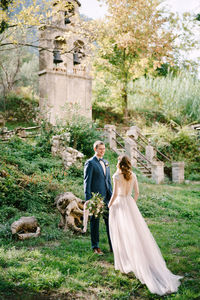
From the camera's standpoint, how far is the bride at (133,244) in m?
3.91

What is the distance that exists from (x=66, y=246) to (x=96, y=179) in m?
1.50

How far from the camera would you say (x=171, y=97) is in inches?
910

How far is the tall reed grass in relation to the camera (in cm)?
2131

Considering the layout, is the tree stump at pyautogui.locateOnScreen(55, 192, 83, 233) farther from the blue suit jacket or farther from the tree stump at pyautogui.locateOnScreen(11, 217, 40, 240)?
the blue suit jacket

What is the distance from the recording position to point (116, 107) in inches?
1030

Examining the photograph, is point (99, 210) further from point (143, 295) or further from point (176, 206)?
point (176, 206)

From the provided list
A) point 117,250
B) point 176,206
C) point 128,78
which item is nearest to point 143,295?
point 117,250

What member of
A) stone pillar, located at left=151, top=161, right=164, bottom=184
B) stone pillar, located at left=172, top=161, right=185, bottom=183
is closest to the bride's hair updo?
stone pillar, located at left=151, top=161, right=164, bottom=184

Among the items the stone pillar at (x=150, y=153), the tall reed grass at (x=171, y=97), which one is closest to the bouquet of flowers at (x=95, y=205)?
the stone pillar at (x=150, y=153)

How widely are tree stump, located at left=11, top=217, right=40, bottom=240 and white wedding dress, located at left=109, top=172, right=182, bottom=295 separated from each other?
220 cm

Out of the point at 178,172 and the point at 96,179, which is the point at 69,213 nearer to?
the point at 96,179

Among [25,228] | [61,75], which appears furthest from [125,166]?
[61,75]

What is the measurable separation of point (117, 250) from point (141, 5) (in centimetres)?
1315

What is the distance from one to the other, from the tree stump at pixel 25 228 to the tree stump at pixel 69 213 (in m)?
0.69
